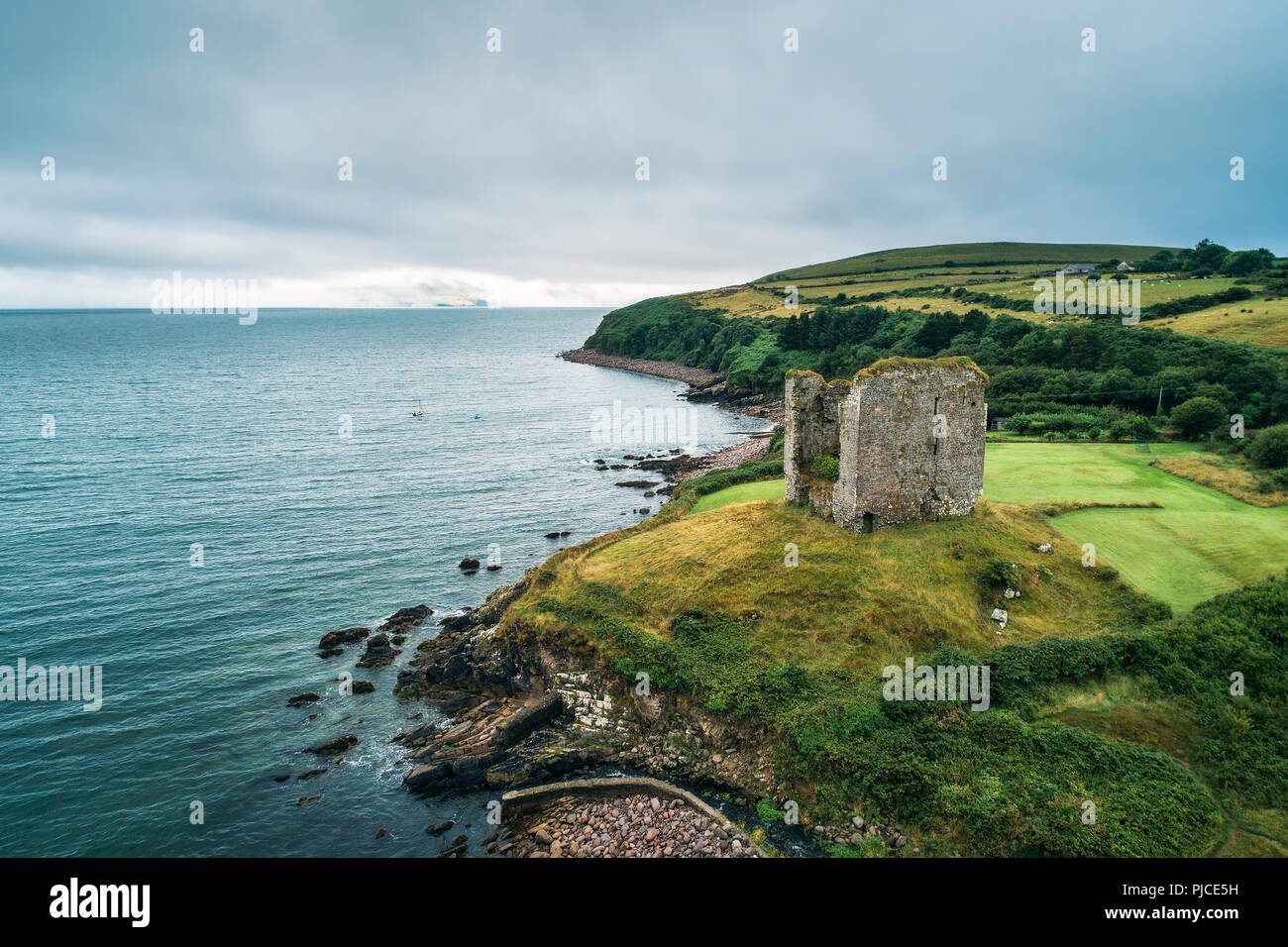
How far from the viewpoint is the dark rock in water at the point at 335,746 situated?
2692cm

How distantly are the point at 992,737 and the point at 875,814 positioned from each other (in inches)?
177

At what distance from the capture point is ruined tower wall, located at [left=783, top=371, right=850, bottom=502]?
104ft

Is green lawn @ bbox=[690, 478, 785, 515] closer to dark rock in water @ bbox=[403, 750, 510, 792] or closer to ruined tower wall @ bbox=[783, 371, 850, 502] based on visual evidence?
ruined tower wall @ bbox=[783, 371, 850, 502]

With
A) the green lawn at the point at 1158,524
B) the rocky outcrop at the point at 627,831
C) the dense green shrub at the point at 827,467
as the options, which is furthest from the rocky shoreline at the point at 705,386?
the rocky outcrop at the point at 627,831

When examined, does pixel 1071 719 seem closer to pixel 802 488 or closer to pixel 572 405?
pixel 802 488

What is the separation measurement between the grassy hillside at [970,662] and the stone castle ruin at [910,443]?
115 centimetres

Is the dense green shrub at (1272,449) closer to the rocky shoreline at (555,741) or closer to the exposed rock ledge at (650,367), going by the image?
the rocky shoreline at (555,741)

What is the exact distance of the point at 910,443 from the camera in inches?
1116

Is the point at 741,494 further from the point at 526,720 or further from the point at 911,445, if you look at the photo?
→ the point at 526,720

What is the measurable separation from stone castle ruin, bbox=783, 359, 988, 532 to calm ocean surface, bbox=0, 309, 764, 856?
1893cm

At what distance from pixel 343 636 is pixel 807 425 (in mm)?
25897

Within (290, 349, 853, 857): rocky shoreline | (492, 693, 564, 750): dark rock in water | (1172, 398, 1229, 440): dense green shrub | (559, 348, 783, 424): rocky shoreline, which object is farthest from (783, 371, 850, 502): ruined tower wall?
(559, 348, 783, 424): rocky shoreline

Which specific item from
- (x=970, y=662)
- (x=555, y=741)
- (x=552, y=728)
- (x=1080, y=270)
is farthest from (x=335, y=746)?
(x=1080, y=270)
